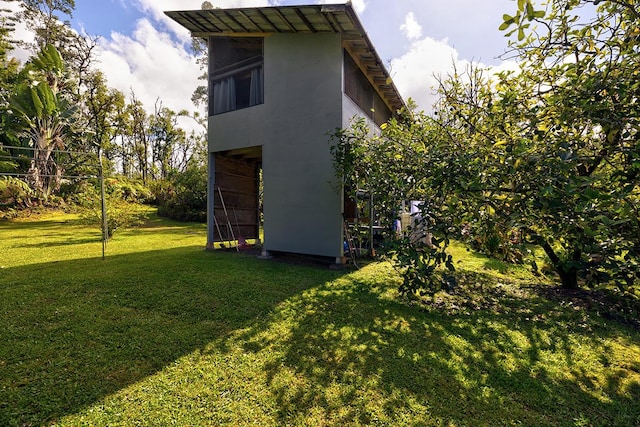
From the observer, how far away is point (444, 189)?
3.31 metres

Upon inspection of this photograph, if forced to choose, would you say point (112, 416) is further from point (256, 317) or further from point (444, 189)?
point (444, 189)

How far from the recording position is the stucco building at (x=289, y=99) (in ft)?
22.1

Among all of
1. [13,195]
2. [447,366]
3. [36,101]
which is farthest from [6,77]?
[447,366]

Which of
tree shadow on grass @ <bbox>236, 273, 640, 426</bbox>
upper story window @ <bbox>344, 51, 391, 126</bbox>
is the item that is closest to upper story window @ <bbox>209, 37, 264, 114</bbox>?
upper story window @ <bbox>344, 51, 391, 126</bbox>

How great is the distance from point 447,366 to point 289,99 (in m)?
6.82

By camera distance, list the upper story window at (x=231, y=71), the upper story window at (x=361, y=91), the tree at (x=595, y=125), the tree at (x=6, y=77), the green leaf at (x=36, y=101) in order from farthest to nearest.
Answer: the tree at (x=6, y=77)
the green leaf at (x=36, y=101)
the upper story window at (x=231, y=71)
the upper story window at (x=361, y=91)
the tree at (x=595, y=125)

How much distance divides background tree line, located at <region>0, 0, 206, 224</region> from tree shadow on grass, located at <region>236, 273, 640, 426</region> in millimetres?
10004

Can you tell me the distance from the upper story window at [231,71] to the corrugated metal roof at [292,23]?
57cm

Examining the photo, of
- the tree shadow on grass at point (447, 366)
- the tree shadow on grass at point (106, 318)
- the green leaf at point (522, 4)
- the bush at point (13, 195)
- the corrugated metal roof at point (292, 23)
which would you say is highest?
the corrugated metal roof at point (292, 23)

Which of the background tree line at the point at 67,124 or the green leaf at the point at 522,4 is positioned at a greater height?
the background tree line at the point at 67,124

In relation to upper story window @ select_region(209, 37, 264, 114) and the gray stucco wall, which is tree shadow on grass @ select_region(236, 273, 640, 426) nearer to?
the gray stucco wall

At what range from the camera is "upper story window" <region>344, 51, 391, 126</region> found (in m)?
7.49

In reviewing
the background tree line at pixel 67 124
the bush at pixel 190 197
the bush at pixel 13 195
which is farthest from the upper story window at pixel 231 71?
the bush at pixel 13 195

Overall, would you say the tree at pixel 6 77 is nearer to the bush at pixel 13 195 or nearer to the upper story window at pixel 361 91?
the bush at pixel 13 195
